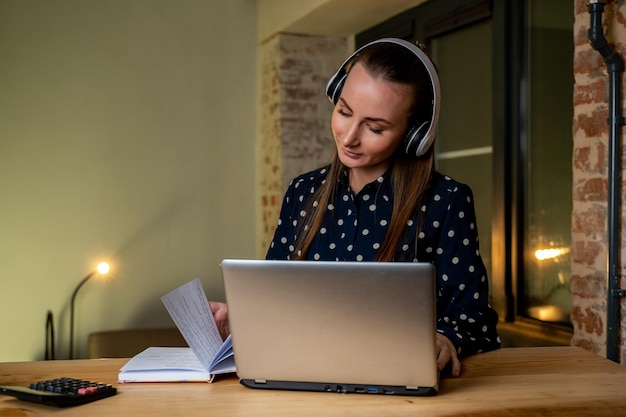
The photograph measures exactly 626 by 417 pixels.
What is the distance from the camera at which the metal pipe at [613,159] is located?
2393 mm

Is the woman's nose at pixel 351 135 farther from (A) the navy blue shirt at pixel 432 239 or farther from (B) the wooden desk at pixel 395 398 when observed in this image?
(B) the wooden desk at pixel 395 398

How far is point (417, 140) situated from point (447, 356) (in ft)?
1.76

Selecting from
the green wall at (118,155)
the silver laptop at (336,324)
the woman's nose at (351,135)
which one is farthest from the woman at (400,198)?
the green wall at (118,155)

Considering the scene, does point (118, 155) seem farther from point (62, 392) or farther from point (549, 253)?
point (62, 392)

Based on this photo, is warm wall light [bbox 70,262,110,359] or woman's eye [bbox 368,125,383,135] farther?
warm wall light [bbox 70,262,110,359]

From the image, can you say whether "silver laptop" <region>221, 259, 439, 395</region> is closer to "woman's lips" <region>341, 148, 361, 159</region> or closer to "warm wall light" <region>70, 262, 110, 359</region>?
"woman's lips" <region>341, 148, 361, 159</region>

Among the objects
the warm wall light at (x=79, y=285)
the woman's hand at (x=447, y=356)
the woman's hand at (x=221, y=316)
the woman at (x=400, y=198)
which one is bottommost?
the warm wall light at (x=79, y=285)

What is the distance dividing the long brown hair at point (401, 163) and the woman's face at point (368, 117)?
23 mm

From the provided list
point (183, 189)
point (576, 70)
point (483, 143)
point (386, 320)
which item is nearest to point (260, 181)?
point (183, 189)

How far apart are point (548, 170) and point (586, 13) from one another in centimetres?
78

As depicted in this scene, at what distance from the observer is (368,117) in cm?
185

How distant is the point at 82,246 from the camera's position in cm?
470

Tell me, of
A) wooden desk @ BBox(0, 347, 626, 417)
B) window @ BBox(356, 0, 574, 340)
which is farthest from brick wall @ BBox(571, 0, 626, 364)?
wooden desk @ BBox(0, 347, 626, 417)

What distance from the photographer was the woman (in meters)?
1.80
